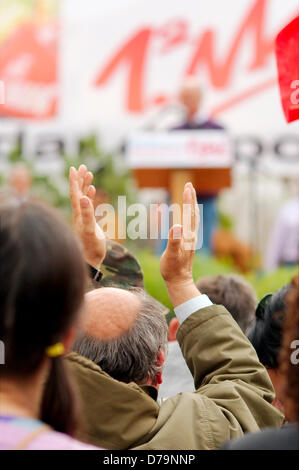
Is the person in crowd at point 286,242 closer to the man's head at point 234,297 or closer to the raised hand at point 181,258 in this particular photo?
the man's head at point 234,297

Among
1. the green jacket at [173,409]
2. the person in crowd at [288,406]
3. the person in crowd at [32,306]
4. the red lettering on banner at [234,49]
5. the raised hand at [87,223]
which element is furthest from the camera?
the red lettering on banner at [234,49]

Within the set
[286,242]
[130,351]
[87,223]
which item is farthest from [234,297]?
[286,242]

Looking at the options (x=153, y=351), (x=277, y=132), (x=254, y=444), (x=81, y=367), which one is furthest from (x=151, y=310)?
(x=277, y=132)

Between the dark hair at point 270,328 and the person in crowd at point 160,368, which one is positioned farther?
the dark hair at point 270,328

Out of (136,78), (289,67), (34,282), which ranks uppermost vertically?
(136,78)

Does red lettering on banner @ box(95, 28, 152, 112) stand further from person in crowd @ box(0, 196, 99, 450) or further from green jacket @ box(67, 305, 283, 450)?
person in crowd @ box(0, 196, 99, 450)

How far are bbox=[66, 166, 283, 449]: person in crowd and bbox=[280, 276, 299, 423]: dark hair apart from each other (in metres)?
0.34

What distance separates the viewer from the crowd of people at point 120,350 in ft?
3.62

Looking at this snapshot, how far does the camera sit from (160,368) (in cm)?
174

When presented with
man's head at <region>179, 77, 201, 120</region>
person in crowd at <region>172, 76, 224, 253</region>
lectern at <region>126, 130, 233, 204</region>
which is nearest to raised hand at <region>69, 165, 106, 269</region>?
lectern at <region>126, 130, 233, 204</region>

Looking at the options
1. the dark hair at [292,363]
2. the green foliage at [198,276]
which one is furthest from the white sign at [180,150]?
the dark hair at [292,363]

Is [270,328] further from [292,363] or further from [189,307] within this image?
[292,363]

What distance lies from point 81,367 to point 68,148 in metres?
5.68

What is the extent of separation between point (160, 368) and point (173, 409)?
16 centimetres
